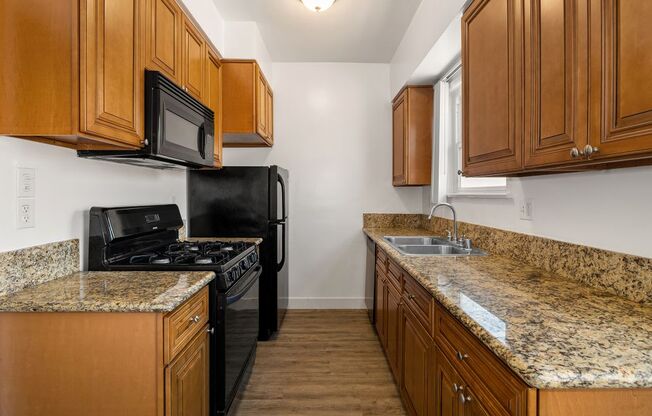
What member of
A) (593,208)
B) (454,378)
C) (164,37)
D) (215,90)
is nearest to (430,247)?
(593,208)

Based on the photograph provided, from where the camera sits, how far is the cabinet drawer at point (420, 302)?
4.74ft

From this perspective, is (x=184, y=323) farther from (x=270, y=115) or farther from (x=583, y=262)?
(x=270, y=115)

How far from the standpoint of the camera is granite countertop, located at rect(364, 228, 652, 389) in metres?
0.71

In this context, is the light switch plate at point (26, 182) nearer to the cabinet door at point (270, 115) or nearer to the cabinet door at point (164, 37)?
the cabinet door at point (164, 37)

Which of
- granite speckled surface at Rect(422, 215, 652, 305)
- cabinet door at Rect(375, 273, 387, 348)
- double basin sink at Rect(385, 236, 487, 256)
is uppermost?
granite speckled surface at Rect(422, 215, 652, 305)

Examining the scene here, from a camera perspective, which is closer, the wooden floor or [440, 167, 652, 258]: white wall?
[440, 167, 652, 258]: white wall

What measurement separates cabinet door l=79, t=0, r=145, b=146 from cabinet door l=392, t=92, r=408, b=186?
229 centimetres

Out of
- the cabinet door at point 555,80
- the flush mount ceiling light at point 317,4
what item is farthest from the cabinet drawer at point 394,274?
the flush mount ceiling light at point 317,4

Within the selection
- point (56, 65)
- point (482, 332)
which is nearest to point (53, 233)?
point (56, 65)

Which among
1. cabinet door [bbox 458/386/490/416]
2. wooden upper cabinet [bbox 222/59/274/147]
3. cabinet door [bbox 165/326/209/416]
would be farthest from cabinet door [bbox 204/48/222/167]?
cabinet door [bbox 458/386/490/416]

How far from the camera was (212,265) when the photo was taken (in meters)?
1.70

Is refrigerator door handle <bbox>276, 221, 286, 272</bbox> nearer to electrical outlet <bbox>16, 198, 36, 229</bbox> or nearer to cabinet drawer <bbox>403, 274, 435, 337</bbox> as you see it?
cabinet drawer <bbox>403, 274, 435, 337</bbox>

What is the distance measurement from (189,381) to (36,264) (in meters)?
0.76

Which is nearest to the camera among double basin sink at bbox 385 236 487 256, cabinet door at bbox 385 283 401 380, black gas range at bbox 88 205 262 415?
black gas range at bbox 88 205 262 415
